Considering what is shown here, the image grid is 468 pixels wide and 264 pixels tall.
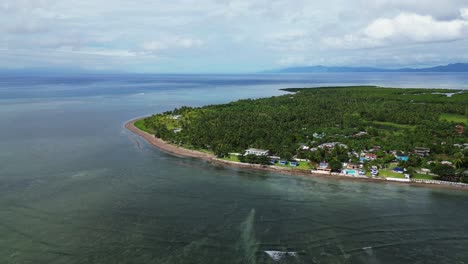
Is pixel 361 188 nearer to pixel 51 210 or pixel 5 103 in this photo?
pixel 51 210

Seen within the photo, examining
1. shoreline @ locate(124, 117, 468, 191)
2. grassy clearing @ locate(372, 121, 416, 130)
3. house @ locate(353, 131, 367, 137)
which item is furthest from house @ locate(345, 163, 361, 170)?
grassy clearing @ locate(372, 121, 416, 130)

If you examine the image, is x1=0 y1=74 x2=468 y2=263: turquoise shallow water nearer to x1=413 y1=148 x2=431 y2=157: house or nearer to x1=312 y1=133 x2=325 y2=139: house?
x1=413 y1=148 x2=431 y2=157: house

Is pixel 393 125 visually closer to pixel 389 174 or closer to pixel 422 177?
pixel 422 177

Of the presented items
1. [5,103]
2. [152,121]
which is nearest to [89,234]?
[152,121]

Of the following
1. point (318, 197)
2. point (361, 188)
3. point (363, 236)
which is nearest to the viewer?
point (363, 236)

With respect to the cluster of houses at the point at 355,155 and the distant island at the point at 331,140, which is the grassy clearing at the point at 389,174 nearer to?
the distant island at the point at 331,140

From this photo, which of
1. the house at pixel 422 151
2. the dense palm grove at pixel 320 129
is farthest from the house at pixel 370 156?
the house at pixel 422 151


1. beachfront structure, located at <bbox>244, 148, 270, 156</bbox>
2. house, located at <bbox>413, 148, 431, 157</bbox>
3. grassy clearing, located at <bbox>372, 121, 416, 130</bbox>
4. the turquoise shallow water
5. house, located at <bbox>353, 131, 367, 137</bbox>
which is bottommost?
the turquoise shallow water
